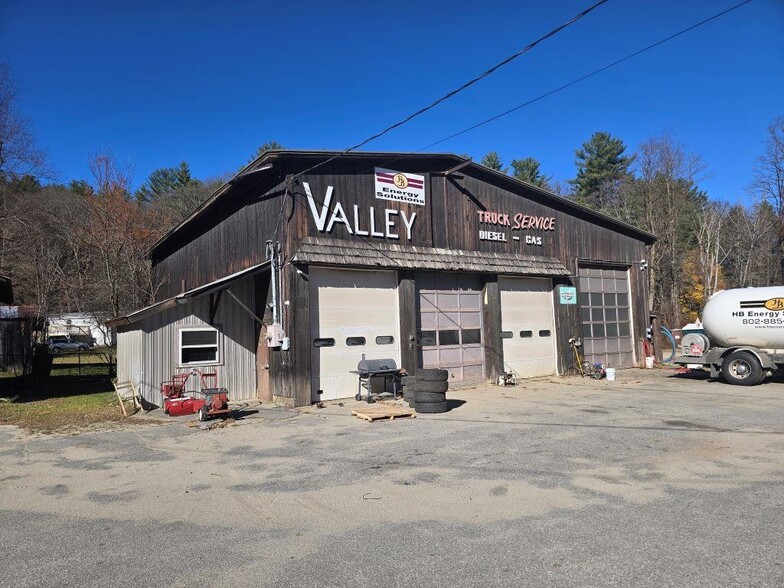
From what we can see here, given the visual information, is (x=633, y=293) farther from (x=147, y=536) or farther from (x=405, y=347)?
(x=147, y=536)

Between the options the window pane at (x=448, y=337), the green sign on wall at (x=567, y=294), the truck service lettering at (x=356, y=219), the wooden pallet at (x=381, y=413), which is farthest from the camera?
the green sign on wall at (x=567, y=294)

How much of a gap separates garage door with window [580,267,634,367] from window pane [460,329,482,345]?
499 cm

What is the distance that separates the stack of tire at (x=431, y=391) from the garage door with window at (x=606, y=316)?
31.0 ft

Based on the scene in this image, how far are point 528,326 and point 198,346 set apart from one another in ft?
33.3

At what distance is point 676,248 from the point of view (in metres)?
41.9

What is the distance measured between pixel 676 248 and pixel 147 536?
4514 cm

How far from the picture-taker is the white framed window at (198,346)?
43.2 feet

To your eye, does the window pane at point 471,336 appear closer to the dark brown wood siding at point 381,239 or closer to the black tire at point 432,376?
the dark brown wood siding at point 381,239

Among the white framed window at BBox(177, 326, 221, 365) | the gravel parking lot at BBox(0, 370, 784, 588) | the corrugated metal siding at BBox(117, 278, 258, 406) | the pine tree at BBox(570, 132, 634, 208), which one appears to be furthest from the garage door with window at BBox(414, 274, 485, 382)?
the pine tree at BBox(570, 132, 634, 208)

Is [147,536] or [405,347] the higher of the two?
[405,347]

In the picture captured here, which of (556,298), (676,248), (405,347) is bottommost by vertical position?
(405,347)

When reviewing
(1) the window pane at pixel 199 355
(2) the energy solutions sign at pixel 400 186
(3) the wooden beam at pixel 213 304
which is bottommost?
(1) the window pane at pixel 199 355

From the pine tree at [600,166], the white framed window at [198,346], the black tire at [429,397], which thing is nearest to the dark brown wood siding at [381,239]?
the white framed window at [198,346]

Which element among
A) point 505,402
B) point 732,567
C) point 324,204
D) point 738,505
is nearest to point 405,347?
point 505,402
